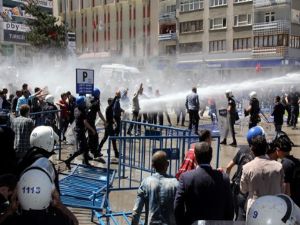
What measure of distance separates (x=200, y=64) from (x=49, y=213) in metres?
48.5

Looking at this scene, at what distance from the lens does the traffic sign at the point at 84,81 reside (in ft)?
41.3

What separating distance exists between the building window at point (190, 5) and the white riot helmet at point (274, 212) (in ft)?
168

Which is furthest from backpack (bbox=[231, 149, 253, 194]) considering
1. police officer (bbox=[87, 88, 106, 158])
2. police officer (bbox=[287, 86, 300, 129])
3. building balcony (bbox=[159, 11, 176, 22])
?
building balcony (bbox=[159, 11, 176, 22])

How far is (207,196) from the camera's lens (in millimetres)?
4105

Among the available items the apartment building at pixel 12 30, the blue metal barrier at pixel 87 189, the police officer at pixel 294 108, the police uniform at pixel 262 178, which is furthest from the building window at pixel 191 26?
the police uniform at pixel 262 178

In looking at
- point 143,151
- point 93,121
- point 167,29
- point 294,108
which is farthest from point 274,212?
point 167,29

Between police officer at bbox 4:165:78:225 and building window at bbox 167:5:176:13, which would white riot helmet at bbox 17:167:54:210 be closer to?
police officer at bbox 4:165:78:225

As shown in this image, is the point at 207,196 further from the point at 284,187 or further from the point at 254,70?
the point at 254,70

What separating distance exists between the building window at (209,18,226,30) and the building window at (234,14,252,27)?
68.6 inches

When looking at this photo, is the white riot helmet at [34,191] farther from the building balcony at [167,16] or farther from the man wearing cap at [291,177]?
the building balcony at [167,16]

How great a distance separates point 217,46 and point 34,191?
158 feet

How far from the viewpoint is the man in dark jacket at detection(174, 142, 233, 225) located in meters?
4.09

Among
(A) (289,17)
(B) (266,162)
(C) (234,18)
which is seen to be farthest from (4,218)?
(C) (234,18)

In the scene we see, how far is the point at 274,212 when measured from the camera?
7.70 ft
